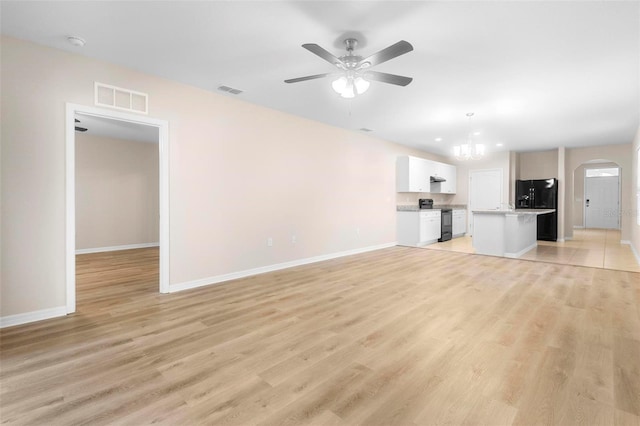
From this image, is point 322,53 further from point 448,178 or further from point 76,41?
point 448,178

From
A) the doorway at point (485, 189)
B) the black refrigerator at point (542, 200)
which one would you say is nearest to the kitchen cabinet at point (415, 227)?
the doorway at point (485, 189)

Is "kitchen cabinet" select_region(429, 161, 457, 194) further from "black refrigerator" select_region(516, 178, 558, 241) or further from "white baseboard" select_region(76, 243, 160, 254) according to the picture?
"white baseboard" select_region(76, 243, 160, 254)

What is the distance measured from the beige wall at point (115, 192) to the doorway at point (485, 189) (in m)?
9.20

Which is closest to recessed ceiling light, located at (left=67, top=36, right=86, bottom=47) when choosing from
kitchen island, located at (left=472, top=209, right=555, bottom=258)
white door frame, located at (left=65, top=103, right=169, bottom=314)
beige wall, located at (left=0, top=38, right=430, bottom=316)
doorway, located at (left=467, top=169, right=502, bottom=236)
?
beige wall, located at (left=0, top=38, right=430, bottom=316)

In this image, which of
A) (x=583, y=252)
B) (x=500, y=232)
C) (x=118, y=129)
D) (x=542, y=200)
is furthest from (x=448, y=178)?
(x=118, y=129)

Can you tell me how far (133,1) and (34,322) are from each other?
118 inches

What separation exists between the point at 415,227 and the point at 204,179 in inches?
206

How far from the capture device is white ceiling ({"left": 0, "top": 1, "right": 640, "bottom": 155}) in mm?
2412

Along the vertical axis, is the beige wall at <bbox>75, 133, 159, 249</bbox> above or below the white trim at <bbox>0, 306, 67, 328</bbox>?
above

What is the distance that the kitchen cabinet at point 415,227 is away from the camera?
751cm

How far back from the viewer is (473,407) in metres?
1.67

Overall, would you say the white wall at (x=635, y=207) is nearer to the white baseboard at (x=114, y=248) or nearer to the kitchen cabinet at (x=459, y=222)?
the kitchen cabinet at (x=459, y=222)

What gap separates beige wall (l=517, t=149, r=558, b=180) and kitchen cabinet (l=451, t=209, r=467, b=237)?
2004 millimetres

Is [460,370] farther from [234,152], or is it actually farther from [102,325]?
[234,152]
